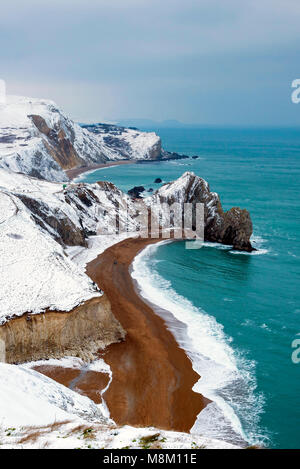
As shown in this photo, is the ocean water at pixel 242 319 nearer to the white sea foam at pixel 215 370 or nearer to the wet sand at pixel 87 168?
the white sea foam at pixel 215 370

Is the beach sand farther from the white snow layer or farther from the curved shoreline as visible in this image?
the white snow layer

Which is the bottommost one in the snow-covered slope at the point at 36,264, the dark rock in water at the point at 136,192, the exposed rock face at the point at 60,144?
the snow-covered slope at the point at 36,264

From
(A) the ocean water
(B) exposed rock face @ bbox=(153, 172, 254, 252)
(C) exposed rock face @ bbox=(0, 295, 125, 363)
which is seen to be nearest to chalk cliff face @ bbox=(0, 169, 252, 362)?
(C) exposed rock face @ bbox=(0, 295, 125, 363)

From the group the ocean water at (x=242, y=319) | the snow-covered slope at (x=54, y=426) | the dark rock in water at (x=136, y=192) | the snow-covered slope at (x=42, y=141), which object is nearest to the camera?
the snow-covered slope at (x=54, y=426)

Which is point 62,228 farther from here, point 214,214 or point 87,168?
point 87,168

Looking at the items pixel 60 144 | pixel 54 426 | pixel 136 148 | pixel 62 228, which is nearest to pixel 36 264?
pixel 54 426

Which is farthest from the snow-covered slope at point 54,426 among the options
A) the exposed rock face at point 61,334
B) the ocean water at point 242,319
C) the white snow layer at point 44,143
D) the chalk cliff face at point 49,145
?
Answer: the chalk cliff face at point 49,145
